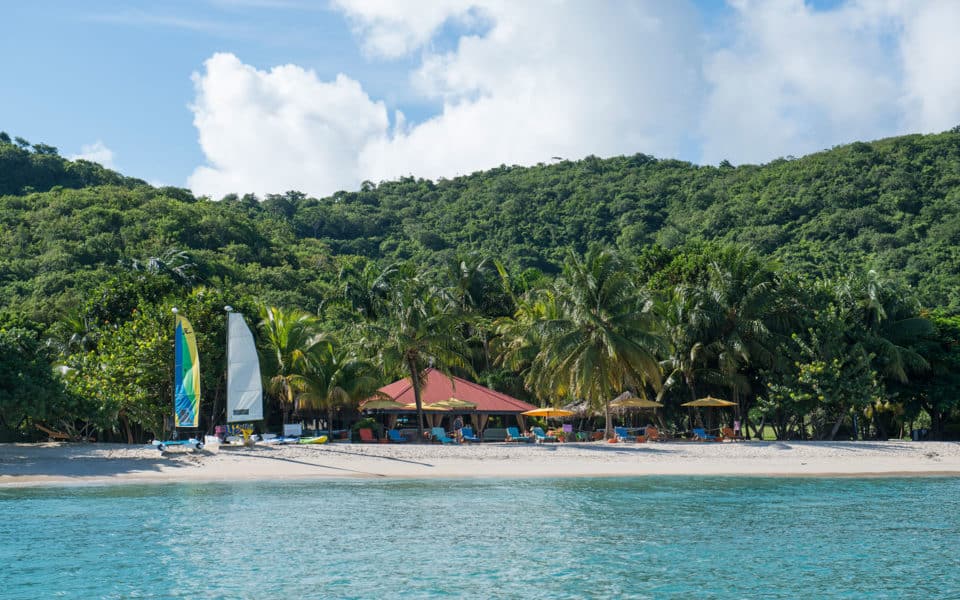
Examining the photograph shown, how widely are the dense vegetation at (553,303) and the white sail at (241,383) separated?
11.8 ft

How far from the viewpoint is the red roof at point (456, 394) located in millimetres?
36531

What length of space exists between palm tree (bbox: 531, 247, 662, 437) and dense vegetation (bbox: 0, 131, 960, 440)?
81 mm

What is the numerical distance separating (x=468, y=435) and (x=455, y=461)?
24.8ft

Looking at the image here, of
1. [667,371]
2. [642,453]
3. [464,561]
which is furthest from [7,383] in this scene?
[667,371]

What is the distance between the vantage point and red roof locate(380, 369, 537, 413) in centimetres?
3653

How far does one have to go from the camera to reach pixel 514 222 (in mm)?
79250

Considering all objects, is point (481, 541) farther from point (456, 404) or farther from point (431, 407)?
point (431, 407)

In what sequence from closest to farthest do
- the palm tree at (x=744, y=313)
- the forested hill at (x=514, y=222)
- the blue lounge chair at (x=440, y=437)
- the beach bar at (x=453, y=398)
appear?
the blue lounge chair at (x=440, y=437) → the palm tree at (x=744, y=313) → the beach bar at (x=453, y=398) → the forested hill at (x=514, y=222)

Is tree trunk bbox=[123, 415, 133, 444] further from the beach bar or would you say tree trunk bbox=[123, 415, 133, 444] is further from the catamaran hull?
the beach bar

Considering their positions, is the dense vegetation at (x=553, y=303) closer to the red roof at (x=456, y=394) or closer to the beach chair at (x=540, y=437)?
the red roof at (x=456, y=394)

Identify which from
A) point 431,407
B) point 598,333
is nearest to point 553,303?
point 598,333

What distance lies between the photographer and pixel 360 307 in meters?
46.6

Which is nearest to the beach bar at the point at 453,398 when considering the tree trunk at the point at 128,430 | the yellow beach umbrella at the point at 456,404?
the yellow beach umbrella at the point at 456,404

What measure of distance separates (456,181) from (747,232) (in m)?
46.3
